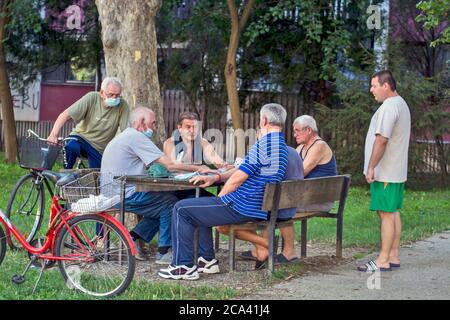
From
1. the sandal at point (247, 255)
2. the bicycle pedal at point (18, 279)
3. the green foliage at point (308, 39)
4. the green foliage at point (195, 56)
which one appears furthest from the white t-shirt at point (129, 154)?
the green foliage at point (195, 56)

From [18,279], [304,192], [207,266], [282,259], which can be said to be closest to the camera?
[18,279]

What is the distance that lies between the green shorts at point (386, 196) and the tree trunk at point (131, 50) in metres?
2.84

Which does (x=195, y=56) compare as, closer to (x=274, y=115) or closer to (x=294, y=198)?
(x=294, y=198)

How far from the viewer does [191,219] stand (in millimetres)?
8086

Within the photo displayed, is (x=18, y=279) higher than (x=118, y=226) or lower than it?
lower

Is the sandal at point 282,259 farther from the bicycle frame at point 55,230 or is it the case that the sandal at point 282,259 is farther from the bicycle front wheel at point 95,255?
the bicycle frame at point 55,230

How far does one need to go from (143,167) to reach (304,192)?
4.75ft

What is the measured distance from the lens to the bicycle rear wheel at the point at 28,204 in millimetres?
9172

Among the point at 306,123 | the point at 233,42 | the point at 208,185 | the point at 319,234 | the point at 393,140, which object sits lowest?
the point at 319,234

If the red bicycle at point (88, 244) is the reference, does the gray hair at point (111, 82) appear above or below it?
above

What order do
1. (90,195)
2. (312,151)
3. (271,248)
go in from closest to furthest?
(90,195) → (271,248) → (312,151)

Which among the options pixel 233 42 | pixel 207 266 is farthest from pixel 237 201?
pixel 233 42

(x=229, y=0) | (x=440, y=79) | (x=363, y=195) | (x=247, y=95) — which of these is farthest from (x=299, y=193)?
(x=247, y=95)

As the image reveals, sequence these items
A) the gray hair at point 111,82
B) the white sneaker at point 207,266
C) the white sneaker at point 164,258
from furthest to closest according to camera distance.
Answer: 1. the gray hair at point 111,82
2. the white sneaker at point 164,258
3. the white sneaker at point 207,266
